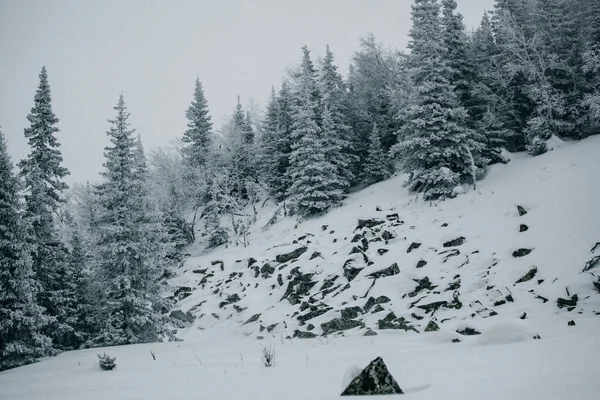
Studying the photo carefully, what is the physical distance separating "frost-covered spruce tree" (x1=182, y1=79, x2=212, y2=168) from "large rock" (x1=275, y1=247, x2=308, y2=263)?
2049cm

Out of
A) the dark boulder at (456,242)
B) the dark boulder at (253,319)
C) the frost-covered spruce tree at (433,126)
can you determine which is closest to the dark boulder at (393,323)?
the dark boulder at (456,242)

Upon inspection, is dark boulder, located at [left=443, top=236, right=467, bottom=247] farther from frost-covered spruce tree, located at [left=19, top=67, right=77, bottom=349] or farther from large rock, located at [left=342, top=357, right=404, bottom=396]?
frost-covered spruce tree, located at [left=19, top=67, right=77, bottom=349]

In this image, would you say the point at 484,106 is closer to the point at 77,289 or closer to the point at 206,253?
the point at 206,253

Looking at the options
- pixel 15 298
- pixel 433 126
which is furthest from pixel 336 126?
pixel 15 298

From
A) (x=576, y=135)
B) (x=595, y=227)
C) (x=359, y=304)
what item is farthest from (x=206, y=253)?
(x=576, y=135)

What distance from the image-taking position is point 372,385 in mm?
3264

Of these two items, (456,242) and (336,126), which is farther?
(336,126)

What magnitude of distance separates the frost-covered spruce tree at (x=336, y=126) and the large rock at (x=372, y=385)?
2647 cm

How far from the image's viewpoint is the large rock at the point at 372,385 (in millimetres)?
3236

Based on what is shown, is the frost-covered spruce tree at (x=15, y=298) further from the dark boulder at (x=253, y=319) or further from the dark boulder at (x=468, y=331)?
the dark boulder at (x=468, y=331)

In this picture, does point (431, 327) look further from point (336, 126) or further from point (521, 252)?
point (336, 126)

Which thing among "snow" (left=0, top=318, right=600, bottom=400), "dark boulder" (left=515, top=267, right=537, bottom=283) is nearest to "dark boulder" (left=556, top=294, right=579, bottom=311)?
"dark boulder" (left=515, top=267, right=537, bottom=283)

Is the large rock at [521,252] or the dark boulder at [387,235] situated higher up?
the dark boulder at [387,235]

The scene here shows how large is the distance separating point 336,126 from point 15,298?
2608cm
